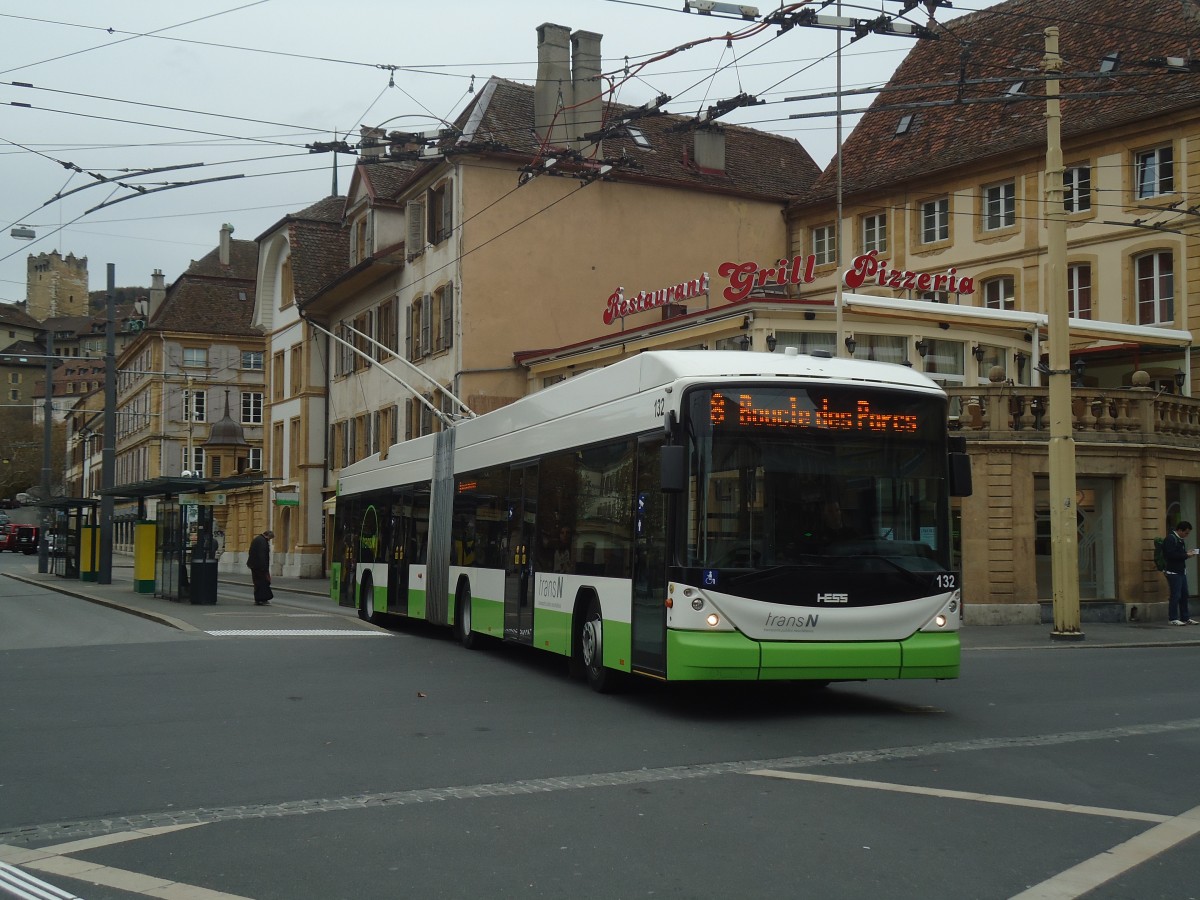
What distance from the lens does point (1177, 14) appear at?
1401 inches

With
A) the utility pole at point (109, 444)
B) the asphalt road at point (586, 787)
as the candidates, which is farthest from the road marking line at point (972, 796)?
the utility pole at point (109, 444)

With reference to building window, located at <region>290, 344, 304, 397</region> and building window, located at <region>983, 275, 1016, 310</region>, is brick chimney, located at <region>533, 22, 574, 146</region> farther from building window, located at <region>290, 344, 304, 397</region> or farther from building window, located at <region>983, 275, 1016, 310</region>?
building window, located at <region>290, 344, 304, 397</region>

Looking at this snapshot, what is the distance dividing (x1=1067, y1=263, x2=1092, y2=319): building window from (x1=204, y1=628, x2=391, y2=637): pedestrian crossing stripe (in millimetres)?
21957

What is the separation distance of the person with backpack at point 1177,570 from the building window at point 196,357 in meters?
66.9

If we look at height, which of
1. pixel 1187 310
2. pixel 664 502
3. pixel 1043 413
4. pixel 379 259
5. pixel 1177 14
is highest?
pixel 1177 14

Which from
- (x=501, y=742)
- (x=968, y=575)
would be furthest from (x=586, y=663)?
(x=968, y=575)

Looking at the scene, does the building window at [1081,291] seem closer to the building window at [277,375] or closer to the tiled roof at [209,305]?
the building window at [277,375]

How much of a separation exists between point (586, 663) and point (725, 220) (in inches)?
1245

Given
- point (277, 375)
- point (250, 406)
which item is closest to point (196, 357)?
point (250, 406)

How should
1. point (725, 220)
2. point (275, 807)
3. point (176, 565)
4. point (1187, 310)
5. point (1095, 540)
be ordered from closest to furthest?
point (275, 807)
point (1095, 540)
point (176, 565)
point (1187, 310)
point (725, 220)

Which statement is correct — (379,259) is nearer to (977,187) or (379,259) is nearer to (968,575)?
(977,187)

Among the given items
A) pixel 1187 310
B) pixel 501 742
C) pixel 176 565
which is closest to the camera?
pixel 501 742

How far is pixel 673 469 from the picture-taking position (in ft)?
37.4

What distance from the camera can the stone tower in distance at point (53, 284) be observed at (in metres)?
174
